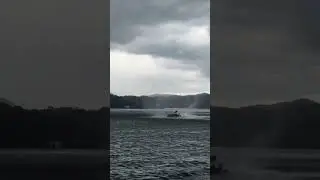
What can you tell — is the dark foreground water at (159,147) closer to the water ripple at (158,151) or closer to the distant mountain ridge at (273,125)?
the water ripple at (158,151)

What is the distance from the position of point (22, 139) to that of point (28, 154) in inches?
6.2

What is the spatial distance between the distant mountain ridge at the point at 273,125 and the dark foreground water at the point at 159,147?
1.49m

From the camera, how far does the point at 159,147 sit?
7.59m

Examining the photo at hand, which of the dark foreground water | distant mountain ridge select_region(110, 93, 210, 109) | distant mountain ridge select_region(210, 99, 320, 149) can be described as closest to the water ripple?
the dark foreground water

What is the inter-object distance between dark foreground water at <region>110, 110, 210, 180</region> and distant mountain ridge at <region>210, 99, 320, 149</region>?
1.49m

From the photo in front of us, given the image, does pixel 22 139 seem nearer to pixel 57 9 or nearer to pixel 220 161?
pixel 57 9

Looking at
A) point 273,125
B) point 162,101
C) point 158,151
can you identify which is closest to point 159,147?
point 158,151

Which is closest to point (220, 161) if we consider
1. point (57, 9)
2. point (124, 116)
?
point (57, 9)

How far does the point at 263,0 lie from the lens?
438cm

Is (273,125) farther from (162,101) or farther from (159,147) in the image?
(159,147)

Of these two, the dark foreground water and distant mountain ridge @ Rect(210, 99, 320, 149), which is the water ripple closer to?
the dark foreground water

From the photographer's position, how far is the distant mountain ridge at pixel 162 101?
5473 millimetres

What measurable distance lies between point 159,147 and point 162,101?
5.14ft

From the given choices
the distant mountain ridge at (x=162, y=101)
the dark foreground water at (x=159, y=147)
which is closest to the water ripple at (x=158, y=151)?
the dark foreground water at (x=159, y=147)
